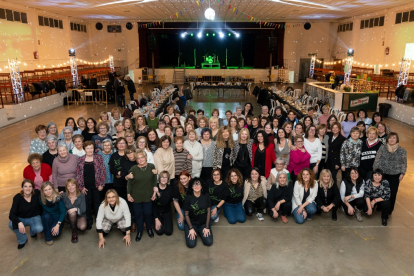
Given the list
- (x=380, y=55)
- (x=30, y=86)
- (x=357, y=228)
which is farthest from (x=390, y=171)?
(x=380, y=55)

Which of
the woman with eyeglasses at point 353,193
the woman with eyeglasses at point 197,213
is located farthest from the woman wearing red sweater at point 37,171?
the woman with eyeglasses at point 353,193

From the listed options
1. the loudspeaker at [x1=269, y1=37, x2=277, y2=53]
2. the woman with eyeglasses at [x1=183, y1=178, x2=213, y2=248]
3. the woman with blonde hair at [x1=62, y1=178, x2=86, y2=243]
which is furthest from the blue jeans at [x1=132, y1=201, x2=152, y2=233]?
the loudspeaker at [x1=269, y1=37, x2=277, y2=53]

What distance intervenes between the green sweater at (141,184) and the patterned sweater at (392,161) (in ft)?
10.8

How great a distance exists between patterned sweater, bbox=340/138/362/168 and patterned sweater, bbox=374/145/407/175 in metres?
0.33

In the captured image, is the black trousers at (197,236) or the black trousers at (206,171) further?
the black trousers at (206,171)

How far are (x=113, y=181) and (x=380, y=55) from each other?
1841 cm

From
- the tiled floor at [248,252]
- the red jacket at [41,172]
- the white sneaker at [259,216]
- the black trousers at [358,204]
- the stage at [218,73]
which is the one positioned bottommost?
the tiled floor at [248,252]

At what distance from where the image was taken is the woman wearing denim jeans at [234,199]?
4.73 metres

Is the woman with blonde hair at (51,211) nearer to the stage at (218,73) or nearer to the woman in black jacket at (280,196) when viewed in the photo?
the woman in black jacket at (280,196)

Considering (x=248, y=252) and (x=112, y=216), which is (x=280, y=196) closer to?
(x=248, y=252)

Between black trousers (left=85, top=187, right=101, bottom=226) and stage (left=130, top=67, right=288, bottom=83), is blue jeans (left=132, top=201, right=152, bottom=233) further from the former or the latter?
stage (left=130, top=67, right=288, bottom=83)

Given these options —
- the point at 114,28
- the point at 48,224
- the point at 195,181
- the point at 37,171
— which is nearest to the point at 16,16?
the point at 114,28

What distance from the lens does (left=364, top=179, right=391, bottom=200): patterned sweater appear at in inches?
185

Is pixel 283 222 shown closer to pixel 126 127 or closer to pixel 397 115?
pixel 126 127
